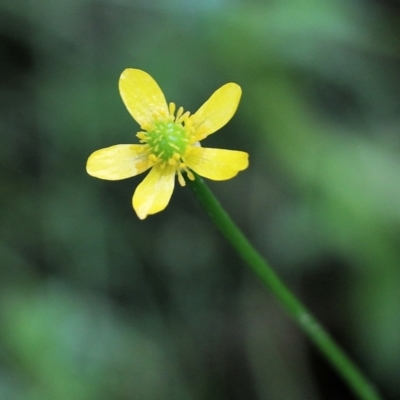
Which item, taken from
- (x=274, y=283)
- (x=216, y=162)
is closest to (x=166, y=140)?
(x=216, y=162)

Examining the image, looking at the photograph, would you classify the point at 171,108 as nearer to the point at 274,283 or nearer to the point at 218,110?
the point at 218,110

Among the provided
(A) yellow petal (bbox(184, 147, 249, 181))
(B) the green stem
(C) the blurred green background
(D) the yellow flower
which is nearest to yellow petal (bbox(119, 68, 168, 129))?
(D) the yellow flower

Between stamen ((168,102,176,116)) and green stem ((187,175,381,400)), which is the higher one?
stamen ((168,102,176,116))

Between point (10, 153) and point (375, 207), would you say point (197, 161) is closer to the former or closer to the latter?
point (375, 207)

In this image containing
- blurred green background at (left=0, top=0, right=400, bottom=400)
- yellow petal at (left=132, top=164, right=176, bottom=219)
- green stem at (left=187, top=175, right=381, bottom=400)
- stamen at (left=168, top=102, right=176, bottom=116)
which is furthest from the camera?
blurred green background at (left=0, top=0, right=400, bottom=400)

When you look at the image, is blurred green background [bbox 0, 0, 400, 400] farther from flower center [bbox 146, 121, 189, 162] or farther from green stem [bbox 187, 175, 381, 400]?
flower center [bbox 146, 121, 189, 162]

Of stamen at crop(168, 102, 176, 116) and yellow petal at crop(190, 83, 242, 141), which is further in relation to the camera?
stamen at crop(168, 102, 176, 116)

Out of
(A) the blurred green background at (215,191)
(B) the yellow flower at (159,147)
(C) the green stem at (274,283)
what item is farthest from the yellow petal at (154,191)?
(A) the blurred green background at (215,191)
